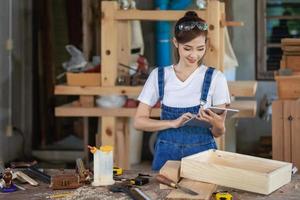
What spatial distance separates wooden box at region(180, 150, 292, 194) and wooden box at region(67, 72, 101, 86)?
226 cm

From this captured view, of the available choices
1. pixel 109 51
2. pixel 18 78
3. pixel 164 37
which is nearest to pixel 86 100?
pixel 109 51

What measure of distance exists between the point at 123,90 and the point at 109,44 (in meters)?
0.38

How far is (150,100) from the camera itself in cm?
295

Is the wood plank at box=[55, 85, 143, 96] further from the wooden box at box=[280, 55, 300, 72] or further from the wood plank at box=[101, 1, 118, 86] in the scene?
the wooden box at box=[280, 55, 300, 72]

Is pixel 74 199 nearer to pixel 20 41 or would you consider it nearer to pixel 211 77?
pixel 211 77

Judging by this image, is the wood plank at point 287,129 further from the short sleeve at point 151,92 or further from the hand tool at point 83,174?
the hand tool at point 83,174

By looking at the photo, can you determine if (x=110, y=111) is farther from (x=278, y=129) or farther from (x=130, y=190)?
(x=130, y=190)

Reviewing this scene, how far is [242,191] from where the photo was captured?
2350mm

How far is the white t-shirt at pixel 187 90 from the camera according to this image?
291 centimetres

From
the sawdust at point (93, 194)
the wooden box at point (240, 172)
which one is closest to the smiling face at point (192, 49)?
the wooden box at point (240, 172)

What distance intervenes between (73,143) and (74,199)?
4.26m

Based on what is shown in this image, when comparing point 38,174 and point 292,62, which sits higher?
point 292,62

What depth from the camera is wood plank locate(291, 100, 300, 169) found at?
3459mm

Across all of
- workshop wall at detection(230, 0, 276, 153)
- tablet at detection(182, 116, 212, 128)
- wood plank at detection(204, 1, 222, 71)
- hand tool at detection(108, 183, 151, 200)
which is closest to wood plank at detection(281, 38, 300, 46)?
wood plank at detection(204, 1, 222, 71)
